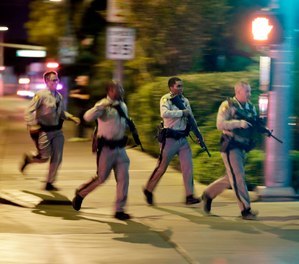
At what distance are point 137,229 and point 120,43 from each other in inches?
174

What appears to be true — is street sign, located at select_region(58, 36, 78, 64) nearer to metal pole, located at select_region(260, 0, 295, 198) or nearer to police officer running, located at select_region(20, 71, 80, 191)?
police officer running, located at select_region(20, 71, 80, 191)

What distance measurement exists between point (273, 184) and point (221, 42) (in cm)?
773

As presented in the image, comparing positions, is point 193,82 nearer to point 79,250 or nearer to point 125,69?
point 125,69

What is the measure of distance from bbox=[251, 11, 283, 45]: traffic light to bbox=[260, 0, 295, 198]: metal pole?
0.17 meters

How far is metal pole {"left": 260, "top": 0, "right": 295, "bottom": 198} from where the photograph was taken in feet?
34.4

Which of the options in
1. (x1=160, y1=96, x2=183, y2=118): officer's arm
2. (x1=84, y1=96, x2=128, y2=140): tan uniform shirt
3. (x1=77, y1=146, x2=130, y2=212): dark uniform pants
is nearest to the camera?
(x1=84, y1=96, x2=128, y2=140): tan uniform shirt

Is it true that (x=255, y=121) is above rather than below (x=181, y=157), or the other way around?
above

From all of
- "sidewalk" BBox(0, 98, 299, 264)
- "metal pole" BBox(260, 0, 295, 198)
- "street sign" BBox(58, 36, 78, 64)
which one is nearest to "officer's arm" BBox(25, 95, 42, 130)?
"sidewalk" BBox(0, 98, 299, 264)

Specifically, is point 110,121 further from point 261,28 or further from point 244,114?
point 261,28

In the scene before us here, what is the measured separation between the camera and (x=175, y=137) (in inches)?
395

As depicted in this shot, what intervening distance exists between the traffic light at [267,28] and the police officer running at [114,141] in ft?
7.55

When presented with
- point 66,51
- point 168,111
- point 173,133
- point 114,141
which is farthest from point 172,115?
point 66,51

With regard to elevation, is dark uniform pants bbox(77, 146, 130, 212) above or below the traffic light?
below

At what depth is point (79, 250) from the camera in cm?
762
